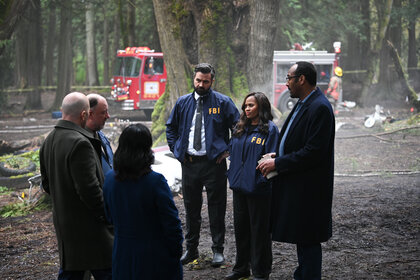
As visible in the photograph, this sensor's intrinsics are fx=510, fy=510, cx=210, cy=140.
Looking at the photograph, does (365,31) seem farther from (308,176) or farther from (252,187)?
(308,176)

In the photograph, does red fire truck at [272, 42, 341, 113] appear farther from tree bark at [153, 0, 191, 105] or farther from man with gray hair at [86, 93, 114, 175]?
man with gray hair at [86, 93, 114, 175]

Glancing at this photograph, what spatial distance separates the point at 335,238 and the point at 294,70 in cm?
281

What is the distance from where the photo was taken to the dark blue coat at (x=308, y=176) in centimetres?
397

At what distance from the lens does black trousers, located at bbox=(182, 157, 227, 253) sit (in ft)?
17.6

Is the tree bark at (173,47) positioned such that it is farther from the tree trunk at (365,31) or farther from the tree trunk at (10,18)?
the tree trunk at (365,31)

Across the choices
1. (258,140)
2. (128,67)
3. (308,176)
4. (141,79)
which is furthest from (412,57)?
(308,176)

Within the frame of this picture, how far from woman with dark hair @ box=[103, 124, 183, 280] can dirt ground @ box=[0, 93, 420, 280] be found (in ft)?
6.53

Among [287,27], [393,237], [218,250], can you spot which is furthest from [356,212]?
[287,27]

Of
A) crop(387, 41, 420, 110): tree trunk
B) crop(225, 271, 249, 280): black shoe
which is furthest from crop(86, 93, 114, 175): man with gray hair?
crop(387, 41, 420, 110): tree trunk

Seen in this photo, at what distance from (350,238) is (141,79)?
1654cm

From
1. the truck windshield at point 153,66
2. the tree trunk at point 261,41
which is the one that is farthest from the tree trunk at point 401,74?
the tree trunk at point 261,41

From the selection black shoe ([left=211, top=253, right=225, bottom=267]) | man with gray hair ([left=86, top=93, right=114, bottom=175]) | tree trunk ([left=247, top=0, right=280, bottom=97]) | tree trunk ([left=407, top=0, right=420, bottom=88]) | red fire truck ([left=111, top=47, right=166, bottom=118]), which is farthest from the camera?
tree trunk ([left=407, top=0, right=420, bottom=88])

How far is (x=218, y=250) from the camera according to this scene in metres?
5.35

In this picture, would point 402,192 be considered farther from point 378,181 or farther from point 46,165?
point 46,165
